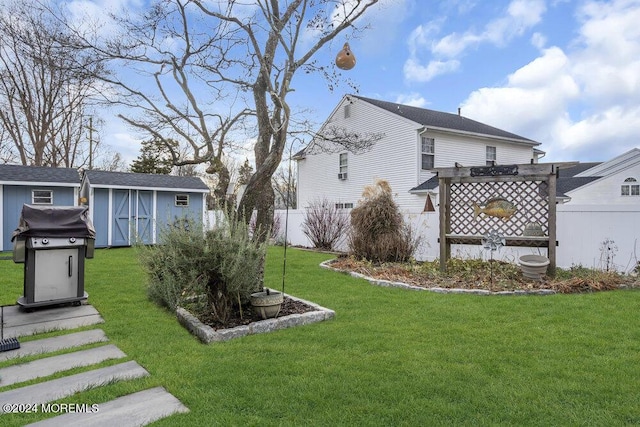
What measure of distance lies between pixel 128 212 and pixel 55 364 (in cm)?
1074

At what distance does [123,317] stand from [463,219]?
243 inches

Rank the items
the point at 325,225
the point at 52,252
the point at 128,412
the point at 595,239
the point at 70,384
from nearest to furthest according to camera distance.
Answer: the point at 128,412 → the point at 70,384 → the point at 52,252 → the point at 595,239 → the point at 325,225

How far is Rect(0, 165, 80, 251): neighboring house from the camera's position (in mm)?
10805

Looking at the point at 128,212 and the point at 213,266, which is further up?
the point at 128,212

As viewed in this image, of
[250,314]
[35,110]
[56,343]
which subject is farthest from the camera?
[35,110]

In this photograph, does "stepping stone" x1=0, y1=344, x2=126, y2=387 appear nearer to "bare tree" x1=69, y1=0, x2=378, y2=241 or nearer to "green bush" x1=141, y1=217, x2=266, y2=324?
"green bush" x1=141, y1=217, x2=266, y2=324

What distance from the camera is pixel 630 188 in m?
17.1

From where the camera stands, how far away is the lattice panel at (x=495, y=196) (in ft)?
21.6

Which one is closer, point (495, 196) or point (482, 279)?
point (482, 279)

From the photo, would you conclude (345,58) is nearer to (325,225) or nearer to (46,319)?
(325,225)

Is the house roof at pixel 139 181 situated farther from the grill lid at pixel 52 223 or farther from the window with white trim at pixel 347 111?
the grill lid at pixel 52 223

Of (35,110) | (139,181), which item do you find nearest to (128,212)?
(139,181)

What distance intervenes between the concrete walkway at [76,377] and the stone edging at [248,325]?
68 cm

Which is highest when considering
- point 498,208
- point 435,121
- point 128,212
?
point 435,121
